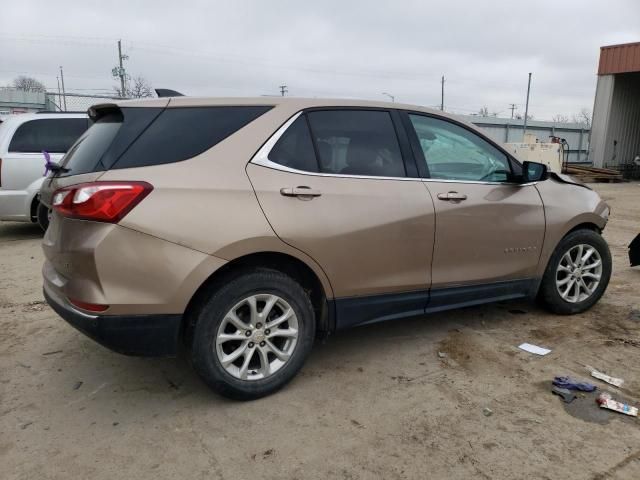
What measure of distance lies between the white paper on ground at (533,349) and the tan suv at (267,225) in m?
0.43

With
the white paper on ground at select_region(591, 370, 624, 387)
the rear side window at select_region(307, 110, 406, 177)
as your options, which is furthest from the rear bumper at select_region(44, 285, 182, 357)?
the white paper on ground at select_region(591, 370, 624, 387)

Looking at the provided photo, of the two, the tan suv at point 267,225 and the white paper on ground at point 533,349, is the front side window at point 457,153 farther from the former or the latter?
the white paper on ground at point 533,349

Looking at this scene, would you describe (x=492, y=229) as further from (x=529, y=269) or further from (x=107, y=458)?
(x=107, y=458)

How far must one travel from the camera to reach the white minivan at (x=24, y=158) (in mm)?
7172

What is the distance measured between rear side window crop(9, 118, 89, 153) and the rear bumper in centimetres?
569

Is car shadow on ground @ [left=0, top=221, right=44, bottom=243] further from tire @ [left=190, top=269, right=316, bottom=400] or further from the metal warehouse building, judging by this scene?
the metal warehouse building

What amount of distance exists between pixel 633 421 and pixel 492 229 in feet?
4.86

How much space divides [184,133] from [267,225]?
69cm

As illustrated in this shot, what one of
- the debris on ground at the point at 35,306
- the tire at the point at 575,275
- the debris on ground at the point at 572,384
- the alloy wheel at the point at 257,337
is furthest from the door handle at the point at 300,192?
the debris on ground at the point at 35,306

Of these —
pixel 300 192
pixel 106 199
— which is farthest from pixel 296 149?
pixel 106 199

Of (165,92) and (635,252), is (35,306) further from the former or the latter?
(635,252)

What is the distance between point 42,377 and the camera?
10.9ft

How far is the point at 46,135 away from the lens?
7.55 meters

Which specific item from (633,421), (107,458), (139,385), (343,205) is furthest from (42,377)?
(633,421)
